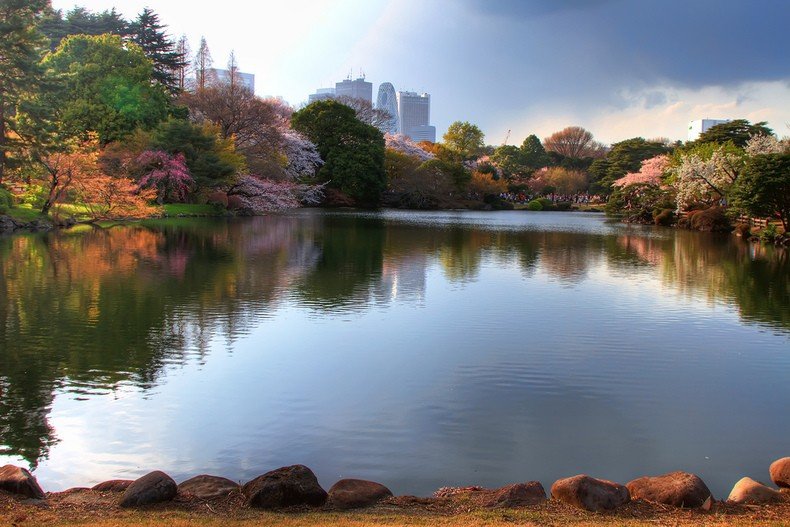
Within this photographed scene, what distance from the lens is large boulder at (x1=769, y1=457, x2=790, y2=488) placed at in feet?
16.4

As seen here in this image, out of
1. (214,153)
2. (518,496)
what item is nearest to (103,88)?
(214,153)

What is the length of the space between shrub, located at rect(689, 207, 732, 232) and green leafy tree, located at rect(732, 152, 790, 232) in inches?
198

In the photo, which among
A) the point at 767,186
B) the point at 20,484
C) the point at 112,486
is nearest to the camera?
the point at 20,484

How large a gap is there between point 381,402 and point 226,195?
1374 inches

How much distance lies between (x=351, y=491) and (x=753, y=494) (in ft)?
9.09

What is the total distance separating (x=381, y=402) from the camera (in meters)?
6.91

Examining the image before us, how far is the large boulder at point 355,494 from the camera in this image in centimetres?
436

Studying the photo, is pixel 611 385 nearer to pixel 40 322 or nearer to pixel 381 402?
pixel 381 402

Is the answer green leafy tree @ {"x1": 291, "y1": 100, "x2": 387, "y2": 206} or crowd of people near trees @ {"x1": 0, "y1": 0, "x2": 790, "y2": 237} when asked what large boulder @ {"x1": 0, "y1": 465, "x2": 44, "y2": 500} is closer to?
crowd of people near trees @ {"x1": 0, "y1": 0, "x2": 790, "y2": 237}

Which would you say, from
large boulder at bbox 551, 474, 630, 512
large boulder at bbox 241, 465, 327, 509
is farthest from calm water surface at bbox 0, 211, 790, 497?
large boulder at bbox 241, 465, 327, 509

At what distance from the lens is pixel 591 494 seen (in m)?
4.44

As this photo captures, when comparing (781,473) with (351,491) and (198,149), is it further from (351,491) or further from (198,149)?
(198,149)

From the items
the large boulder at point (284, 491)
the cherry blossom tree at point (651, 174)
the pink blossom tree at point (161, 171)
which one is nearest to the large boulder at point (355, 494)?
the large boulder at point (284, 491)

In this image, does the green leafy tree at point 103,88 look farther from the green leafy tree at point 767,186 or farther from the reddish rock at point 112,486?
the reddish rock at point 112,486
